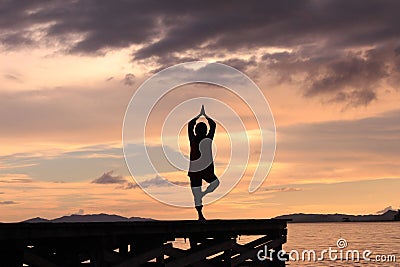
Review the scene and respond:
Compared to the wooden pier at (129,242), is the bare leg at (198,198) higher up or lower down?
higher up

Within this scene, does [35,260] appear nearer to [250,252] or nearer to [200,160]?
[200,160]

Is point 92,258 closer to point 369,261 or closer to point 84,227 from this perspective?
point 84,227

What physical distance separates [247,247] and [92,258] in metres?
7.13

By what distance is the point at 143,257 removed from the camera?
68.3 feet

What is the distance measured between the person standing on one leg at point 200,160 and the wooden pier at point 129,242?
96 centimetres

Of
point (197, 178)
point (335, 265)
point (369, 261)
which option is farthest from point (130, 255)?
point (369, 261)

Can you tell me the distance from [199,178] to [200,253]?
2207 millimetres

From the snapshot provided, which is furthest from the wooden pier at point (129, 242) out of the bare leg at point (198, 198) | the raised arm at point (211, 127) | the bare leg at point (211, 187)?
the raised arm at point (211, 127)

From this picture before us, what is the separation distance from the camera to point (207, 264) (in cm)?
2416

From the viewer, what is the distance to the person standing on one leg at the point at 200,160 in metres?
23.0

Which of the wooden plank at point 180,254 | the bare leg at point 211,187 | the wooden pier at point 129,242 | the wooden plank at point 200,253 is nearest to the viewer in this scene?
the wooden pier at point 129,242

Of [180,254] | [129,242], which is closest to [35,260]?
[129,242]

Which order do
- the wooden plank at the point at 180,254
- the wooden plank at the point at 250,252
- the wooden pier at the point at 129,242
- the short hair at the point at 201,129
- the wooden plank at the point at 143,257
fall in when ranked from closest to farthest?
the wooden pier at the point at 129,242 → the wooden plank at the point at 143,257 → the wooden plank at the point at 180,254 → the short hair at the point at 201,129 → the wooden plank at the point at 250,252

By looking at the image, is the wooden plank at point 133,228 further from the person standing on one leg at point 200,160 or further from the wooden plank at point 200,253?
the person standing on one leg at point 200,160
